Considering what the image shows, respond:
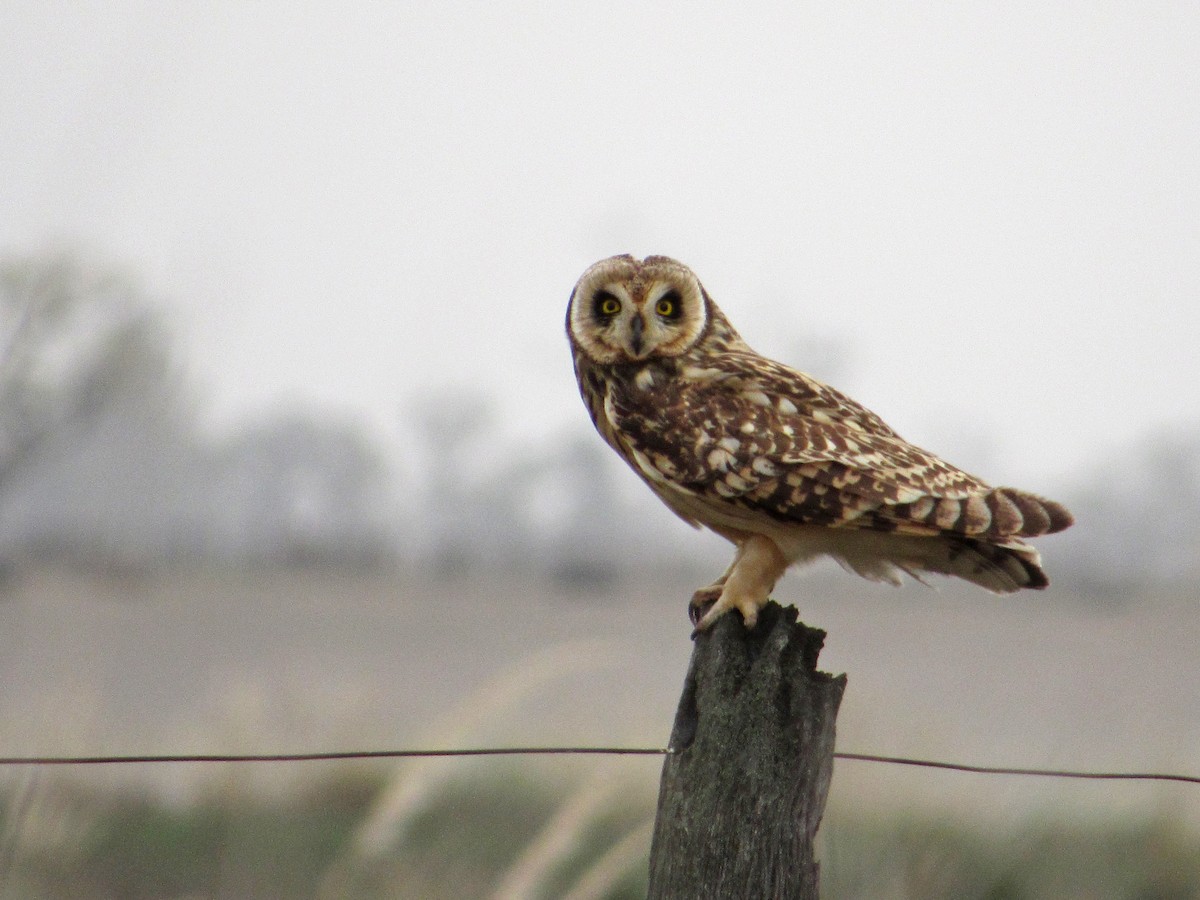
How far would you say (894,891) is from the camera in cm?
333

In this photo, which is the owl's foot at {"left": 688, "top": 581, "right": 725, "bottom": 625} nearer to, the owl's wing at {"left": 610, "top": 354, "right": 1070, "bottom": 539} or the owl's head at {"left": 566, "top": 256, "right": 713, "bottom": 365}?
the owl's wing at {"left": 610, "top": 354, "right": 1070, "bottom": 539}

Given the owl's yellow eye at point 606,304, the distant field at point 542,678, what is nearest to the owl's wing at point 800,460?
the owl's yellow eye at point 606,304

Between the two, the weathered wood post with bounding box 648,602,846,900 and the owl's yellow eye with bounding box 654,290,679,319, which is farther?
the owl's yellow eye with bounding box 654,290,679,319

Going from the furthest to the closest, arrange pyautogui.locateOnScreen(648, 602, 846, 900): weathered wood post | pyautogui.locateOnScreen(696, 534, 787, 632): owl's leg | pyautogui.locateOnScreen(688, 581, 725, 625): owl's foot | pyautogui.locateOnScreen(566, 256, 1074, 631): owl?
pyautogui.locateOnScreen(688, 581, 725, 625): owl's foot < pyautogui.locateOnScreen(566, 256, 1074, 631): owl < pyautogui.locateOnScreen(696, 534, 787, 632): owl's leg < pyautogui.locateOnScreen(648, 602, 846, 900): weathered wood post

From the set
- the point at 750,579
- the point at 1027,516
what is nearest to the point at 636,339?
the point at 750,579

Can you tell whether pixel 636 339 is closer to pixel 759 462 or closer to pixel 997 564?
pixel 759 462

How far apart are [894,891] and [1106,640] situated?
26.2 ft

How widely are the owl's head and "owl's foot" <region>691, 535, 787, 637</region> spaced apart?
0.43 metres

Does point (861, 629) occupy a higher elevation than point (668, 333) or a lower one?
higher

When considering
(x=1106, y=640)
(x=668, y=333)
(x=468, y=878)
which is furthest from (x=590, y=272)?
(x=1106, y=640)

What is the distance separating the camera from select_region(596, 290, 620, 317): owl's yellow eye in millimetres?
2420

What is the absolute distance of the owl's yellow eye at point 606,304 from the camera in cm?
242

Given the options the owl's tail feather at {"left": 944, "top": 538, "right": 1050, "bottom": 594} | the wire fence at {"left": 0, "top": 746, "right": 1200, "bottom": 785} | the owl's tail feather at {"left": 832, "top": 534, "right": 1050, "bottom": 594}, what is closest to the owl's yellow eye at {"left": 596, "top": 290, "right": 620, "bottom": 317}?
the owl's tail feather at {"left": 832, "top": 534, "right": 1050, "bottom": 594}

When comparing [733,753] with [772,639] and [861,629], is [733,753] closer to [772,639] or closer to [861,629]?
[772,639]
